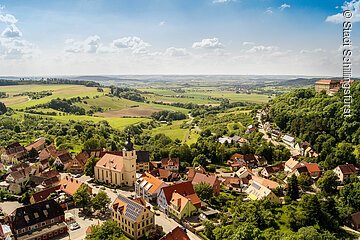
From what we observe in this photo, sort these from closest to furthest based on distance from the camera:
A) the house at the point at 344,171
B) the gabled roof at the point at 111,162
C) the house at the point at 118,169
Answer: the house at the point at 118,169
the gabled roof at the point at 111,162
the house at the point at 344,171

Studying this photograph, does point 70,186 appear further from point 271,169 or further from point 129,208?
point 271,169

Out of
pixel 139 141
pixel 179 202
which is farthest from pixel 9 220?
pixel 139 141

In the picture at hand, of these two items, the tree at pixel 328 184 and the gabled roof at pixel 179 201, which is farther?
the tree at pixel 328 184

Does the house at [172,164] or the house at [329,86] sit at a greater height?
the house at [329,86]

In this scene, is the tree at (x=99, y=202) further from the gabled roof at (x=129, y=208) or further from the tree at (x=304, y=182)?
the tree at (x=304, y=182)

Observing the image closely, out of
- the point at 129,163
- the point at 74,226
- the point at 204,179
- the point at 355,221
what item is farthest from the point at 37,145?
the point at 355,221

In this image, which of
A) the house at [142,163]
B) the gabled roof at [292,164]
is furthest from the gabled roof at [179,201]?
the gabled roof at [292,164]

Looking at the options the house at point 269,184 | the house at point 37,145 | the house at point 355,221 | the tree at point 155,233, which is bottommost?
the house at point 355,221
